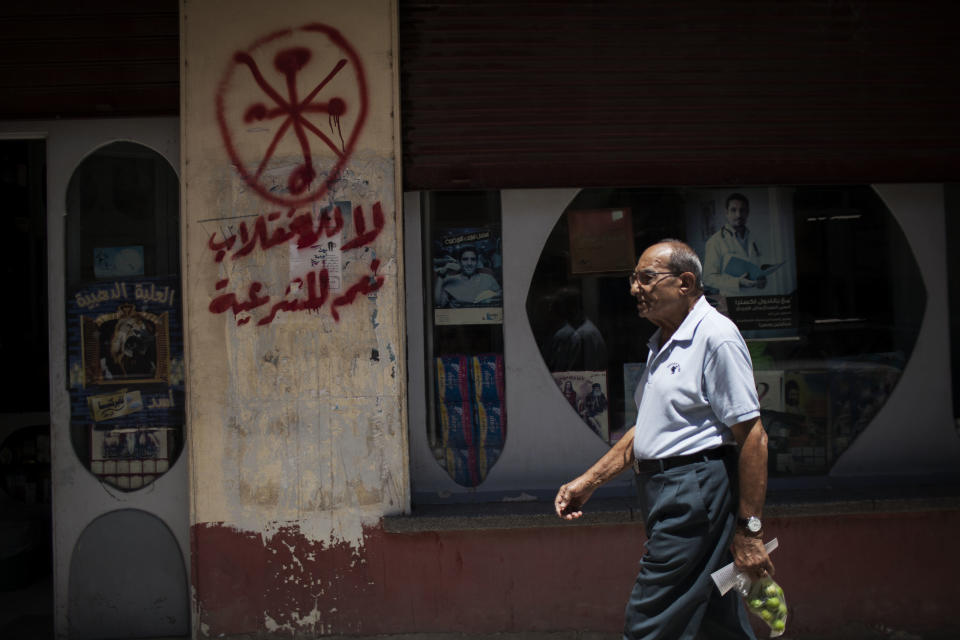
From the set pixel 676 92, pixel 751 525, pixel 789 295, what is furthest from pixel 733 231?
pixel 751 525

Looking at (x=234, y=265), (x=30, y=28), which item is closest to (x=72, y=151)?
(x=30, y=28)

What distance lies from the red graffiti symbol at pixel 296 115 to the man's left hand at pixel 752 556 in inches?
106

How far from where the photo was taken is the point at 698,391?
9.50 feet

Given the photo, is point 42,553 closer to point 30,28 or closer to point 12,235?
point 12,235

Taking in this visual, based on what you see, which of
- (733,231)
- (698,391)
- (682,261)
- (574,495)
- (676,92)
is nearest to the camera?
(698,391)

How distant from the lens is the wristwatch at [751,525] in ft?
9.14

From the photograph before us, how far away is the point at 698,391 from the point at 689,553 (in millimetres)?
549

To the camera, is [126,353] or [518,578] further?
[126,353]

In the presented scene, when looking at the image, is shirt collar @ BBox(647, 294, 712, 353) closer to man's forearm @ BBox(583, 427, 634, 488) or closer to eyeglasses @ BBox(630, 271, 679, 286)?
eyeglasses @ BBox(630, 271, 679, 286)

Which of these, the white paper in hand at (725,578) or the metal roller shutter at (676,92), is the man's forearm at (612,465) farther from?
the metal roller shutter at (676,92)

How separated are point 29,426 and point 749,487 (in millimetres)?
5478

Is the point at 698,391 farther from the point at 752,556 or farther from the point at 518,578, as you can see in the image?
the point at 518,578

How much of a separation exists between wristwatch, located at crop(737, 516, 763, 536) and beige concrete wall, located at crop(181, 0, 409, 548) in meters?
1.99

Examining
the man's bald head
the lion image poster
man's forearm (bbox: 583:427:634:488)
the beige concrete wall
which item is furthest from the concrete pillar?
the man's bald head
